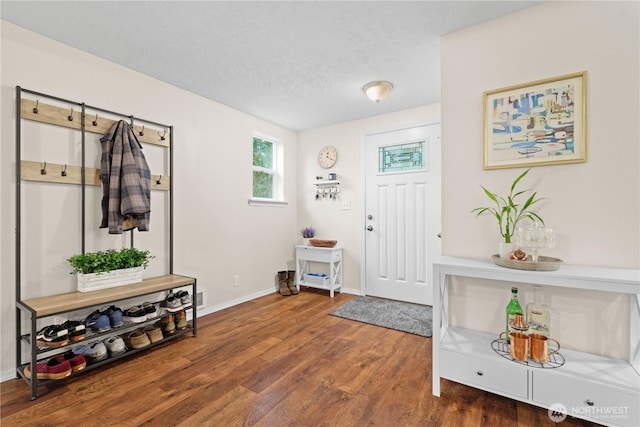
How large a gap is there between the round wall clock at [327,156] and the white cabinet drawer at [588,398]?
311cm

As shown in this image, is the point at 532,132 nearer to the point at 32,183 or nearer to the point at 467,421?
the point at 467,421

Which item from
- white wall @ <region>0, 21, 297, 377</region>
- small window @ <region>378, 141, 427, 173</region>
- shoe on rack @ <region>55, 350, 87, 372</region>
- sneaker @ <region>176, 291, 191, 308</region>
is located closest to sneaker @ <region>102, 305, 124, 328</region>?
shoe on rack @ <region>55, 350, 87, 372</region>

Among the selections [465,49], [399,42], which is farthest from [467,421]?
[399,42]

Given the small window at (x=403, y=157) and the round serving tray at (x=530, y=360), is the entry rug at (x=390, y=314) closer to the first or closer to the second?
the round serving tray at (x=530, y=360)

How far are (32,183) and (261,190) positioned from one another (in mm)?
2269

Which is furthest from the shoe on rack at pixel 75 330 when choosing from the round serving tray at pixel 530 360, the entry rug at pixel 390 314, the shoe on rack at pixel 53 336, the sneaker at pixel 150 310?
the round serving tray at pixel 530 360

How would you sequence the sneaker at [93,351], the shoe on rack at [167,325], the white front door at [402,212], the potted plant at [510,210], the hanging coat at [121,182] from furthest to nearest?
the white front door at [402,212], the shoe on rack at [167,325], the hanging coat at [121,182], the sneaker at [93,351], the potted plant at [510,210]

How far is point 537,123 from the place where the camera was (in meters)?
1.74

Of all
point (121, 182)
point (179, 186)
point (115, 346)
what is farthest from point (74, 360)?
point (179, 186)

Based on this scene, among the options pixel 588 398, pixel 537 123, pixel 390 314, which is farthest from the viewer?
pixel 390 314

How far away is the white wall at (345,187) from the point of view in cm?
380

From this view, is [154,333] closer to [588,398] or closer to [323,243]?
[323,243]

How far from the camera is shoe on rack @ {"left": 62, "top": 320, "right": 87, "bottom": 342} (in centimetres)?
186

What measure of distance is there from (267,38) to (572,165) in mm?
2085
